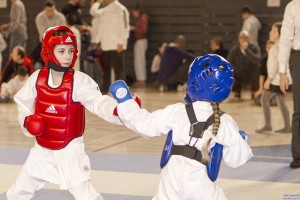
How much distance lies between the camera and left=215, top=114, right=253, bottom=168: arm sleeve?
193 inches

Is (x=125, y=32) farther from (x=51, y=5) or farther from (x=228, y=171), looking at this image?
(x=228, y=171)

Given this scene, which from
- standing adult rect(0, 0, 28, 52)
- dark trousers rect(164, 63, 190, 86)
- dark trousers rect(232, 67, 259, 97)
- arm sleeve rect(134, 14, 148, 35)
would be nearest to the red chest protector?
dark trousers rect(232, 67, 259, 97)

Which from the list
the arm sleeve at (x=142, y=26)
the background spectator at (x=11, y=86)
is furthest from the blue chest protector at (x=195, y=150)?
the arm sleeve at (x=142, y=26)

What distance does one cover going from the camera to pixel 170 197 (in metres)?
4.85

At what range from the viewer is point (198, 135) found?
4863 millimetres

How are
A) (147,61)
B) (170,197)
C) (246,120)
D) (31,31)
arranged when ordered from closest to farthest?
(170,197) → (246,120) → (147,61) → (31,31)

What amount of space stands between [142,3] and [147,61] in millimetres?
1486

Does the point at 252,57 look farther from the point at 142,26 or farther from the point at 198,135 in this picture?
the point at 198,135

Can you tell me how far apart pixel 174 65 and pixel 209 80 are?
12.4m

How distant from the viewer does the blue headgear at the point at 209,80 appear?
4.85 m

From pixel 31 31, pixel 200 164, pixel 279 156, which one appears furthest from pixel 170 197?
pixel 31 31

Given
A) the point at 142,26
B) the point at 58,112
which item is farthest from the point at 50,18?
the point at 58,112

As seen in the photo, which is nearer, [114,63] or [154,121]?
[154,121]

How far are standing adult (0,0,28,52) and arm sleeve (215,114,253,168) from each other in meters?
13.7
